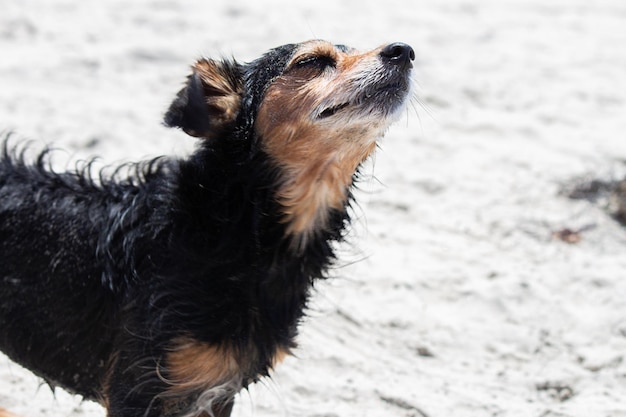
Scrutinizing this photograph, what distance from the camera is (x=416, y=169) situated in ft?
20.8

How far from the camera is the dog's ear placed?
3.28 meters

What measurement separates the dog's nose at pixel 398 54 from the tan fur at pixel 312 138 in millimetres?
56

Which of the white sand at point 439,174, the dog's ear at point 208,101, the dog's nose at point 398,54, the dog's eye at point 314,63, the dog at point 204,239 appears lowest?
the white sand at point 439,174

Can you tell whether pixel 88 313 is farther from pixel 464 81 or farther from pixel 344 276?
pixel 464 81

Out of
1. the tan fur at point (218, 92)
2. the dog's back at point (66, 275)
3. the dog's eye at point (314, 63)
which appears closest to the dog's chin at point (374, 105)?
the dog's eye at point (314, 63)

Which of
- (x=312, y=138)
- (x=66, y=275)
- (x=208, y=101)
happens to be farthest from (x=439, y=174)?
(x=66, y=275)

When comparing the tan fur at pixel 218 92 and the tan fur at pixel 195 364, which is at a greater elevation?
the tan fur at pixel 218 92

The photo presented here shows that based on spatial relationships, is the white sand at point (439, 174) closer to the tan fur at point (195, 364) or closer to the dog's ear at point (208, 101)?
the tan fur at point (195, 364)

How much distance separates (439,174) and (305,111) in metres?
3.04

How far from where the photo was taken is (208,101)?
3.39 metres

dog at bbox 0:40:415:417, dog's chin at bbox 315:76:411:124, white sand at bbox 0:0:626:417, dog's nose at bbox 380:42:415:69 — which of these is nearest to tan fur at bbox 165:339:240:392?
dog at bbox 0:40:415:417

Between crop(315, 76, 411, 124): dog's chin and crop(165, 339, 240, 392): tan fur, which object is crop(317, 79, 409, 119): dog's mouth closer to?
crop(315, 76, 411, 124): dog's chin

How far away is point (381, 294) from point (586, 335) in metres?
1.13

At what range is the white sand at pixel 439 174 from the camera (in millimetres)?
4328
